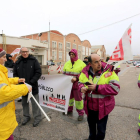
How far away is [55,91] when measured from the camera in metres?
3.32

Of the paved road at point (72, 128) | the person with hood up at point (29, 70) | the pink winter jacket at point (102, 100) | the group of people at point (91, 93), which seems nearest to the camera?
the group of people at point (91, 93)

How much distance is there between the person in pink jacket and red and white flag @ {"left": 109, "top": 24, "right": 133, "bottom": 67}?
12.5 inches

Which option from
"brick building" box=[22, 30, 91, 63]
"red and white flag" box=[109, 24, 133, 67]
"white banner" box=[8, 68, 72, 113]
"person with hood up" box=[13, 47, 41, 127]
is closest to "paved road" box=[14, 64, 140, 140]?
"person with hood up" box=[13, 47, 41, 127]

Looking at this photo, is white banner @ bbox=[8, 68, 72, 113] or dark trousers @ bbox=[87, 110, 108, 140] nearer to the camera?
dark trousers @ bbox=[87, 110, 108, 140]

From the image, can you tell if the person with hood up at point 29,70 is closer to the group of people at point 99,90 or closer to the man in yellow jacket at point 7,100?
the man in yellow jacket at point 7,100

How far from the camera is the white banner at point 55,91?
10.6 feet

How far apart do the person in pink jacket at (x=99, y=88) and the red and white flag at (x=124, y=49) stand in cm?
32

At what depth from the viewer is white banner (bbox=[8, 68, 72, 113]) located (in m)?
3.22

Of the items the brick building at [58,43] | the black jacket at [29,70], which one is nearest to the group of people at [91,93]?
the black jacket at [29,70]

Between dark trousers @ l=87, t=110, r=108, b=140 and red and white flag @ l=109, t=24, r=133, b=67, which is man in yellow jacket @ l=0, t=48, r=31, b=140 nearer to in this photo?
dark trousers @ l=87, t=110, r=108, b=140

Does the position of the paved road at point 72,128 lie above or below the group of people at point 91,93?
below

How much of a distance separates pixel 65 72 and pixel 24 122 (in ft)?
5.64

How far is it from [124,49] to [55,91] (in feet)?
6.69

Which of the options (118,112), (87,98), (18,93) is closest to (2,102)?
(18,93)
